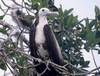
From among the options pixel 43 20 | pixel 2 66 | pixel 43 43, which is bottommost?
pixel 2 66

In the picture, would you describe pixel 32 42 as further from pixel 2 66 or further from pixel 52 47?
pixel 2 66

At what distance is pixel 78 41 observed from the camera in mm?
3057

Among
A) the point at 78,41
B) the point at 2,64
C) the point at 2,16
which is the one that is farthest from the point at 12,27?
the point at 78,41

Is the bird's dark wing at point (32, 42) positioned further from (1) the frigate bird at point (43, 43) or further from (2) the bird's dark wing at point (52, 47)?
(2) the bird's dark wing at point (52, 47)

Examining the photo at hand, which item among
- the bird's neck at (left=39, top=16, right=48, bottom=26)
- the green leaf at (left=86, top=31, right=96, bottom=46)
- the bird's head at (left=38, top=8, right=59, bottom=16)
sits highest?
the bird's head at (left=38, top=8, right=59, bottom=16)

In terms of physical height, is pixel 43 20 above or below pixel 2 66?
above

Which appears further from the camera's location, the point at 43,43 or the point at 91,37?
the point at 43,43

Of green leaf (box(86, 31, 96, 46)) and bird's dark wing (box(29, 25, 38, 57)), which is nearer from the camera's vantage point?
green leaf (box(86, 31, 96, 46))

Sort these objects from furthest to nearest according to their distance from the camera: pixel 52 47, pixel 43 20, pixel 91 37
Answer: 1. pixel 43 20
2. pixel 52 47
3. pixel 91 37

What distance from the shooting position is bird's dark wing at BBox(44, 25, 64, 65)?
10.4 feet

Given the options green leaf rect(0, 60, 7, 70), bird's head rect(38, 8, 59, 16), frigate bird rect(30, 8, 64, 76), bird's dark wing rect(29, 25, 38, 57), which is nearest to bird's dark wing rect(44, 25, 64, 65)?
frigate bird rect(30, 8, 64, 76)

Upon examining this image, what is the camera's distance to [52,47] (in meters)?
3.32

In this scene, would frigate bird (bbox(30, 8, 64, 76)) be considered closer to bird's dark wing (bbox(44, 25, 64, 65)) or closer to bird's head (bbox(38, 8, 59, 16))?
bird's dark wing (bbox(44, 25, 64, 65))

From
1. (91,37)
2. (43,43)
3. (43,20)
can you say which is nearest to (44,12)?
(43,20)
